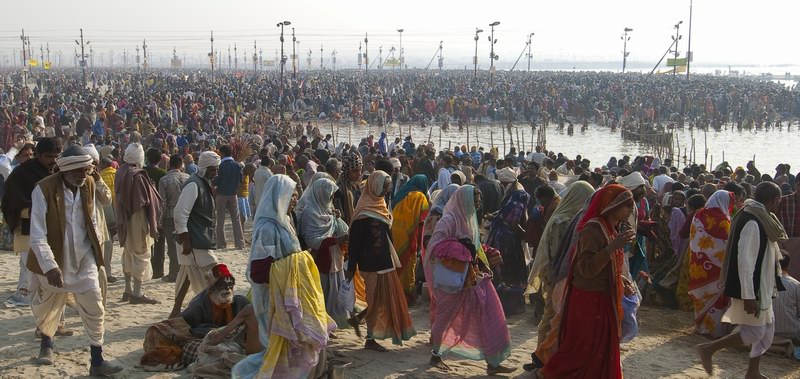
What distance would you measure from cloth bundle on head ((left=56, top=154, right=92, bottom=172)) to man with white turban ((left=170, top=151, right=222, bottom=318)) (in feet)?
3.81

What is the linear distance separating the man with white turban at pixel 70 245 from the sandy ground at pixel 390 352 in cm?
43

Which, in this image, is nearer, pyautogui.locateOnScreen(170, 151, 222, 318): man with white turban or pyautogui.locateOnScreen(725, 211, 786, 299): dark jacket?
pyautogui.locateOnScreen(725, 211, 786, 299): dark jacket

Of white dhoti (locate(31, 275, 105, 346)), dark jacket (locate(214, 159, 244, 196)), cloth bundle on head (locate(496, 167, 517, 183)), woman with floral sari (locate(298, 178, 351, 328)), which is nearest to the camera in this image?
white dhoti (locate(31, 275, 105, 346))

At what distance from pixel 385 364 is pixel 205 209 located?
1.70 m

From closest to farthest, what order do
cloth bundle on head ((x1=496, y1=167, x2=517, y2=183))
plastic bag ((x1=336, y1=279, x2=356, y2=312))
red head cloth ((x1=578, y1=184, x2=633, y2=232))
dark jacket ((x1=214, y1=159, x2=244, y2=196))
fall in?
1. red head cloth ((x1=578, y1=184, x2=633, y2=232))
2. plastic bag ((x1=336, y1=279, x2=356, y2=312))
3. cloth bundle on head ((x1=496, y1=167, x2=517, y2=183))
4. dark jacket ((x1=214, y1=159, x2=244, y2=196))

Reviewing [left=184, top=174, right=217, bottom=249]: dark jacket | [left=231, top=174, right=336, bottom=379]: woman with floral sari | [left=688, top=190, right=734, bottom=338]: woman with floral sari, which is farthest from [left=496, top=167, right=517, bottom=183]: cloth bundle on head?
[left=231, top=174, right=336, bottom=379]: woman with floral sari

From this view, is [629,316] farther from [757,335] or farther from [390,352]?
[390,352]

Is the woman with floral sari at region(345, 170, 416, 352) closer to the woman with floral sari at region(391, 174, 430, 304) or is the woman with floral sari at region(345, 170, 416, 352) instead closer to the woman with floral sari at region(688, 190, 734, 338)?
the woman with floral sari at region(391, 174, 430, 304)

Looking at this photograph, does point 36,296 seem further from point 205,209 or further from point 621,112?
point 621,112

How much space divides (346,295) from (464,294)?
0.80 metres

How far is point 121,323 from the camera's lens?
5.99 m

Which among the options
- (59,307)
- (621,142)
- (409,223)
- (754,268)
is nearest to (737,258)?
(754,268)

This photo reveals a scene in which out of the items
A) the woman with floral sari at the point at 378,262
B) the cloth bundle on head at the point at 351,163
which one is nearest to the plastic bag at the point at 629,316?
the woman with floral sari at the point at 378,262

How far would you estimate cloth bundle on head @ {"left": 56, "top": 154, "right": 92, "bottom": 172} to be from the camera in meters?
4.50
